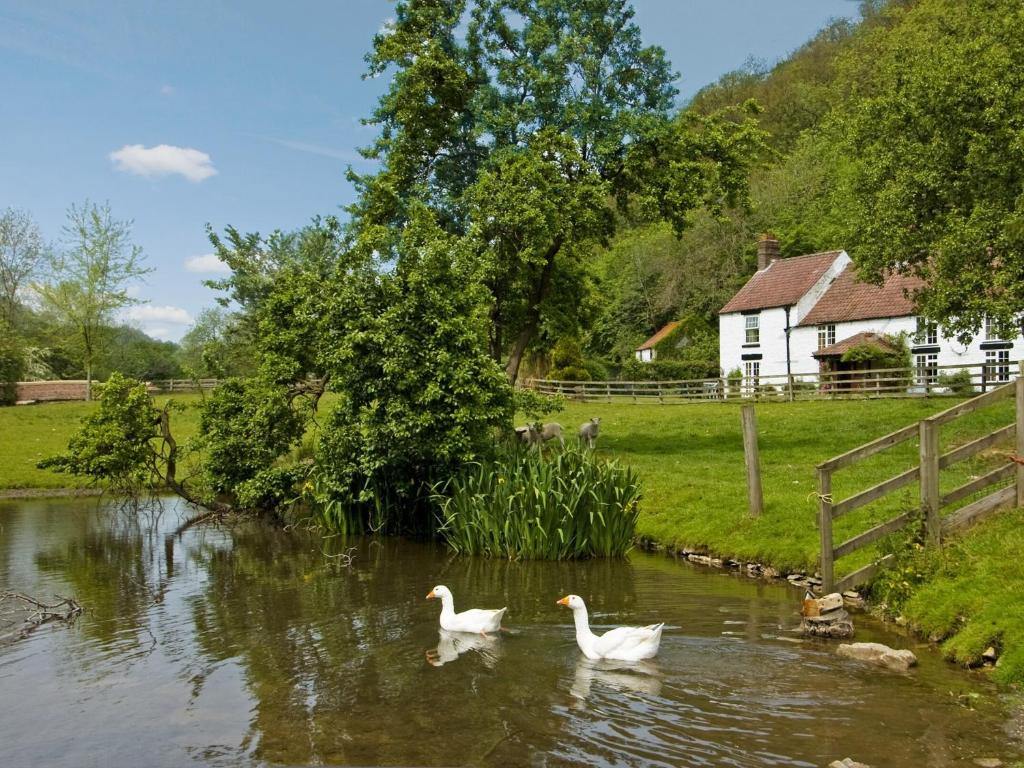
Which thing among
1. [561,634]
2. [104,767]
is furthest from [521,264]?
[104,767]

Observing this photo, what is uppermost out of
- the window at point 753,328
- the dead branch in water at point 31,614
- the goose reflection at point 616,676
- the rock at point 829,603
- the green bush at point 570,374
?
the window at point 753,328

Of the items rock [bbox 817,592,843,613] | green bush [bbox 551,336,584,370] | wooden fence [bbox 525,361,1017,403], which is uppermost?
green bush [bbox 551,336,584,370]

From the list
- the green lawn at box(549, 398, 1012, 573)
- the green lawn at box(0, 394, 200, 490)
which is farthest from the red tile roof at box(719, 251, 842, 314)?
the green lawn at box(0, 394, 200, 490)

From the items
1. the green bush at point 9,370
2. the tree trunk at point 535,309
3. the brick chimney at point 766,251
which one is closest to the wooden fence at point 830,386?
the brick chimney at point 766,251

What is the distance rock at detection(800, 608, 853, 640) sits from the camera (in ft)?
34.9

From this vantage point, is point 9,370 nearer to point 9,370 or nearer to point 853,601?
point 9,370

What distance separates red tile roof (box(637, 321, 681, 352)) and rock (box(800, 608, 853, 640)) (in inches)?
2433

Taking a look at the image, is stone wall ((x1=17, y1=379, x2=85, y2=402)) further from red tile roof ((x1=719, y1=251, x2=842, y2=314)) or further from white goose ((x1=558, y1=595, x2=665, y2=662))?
white goose ((x1=558, y1=595, x2=665, y2=662))

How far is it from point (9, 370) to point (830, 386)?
5102cm

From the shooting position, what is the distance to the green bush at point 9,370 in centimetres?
5197

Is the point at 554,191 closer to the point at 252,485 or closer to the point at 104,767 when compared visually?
the point at 252,485

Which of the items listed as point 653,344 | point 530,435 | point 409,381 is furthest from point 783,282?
point 409,381

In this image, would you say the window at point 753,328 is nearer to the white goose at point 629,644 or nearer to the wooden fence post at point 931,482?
the wooden fence post at point 931,482

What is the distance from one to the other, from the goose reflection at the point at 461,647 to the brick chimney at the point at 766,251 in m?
55.2
